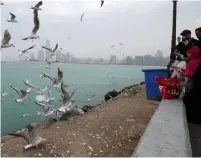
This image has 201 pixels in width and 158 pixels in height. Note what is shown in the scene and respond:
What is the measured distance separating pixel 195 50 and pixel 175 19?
5.15 metres

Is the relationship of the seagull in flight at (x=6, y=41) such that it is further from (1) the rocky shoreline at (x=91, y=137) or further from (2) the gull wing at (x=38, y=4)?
(1) the rocky shoreline at (x=91, y=137)

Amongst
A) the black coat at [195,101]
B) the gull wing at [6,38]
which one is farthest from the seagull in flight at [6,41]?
the black coat at [195,101]

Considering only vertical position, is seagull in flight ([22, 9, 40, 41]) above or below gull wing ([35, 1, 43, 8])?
below

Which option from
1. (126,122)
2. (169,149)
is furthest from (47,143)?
(169,149)

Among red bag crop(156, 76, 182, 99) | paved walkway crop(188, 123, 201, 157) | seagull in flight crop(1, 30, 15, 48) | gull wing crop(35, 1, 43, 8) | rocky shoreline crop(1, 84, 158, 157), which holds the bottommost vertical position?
rocky shoreline crop(1, 84, 158, 157)

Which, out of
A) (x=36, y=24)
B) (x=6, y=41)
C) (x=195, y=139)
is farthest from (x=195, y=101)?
(x=36, y=24)

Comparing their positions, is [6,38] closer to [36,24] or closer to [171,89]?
[36,24]

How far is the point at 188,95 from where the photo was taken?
5.74 m

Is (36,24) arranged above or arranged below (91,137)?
above

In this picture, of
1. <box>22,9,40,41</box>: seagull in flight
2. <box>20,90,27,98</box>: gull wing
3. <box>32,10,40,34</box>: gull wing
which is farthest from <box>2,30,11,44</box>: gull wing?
<box>20,90,27,98</box>: gull wing

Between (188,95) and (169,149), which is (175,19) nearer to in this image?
(188,95)

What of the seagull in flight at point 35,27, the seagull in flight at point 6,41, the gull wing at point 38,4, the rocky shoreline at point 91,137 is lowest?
the rocky shoreline at point 91,137

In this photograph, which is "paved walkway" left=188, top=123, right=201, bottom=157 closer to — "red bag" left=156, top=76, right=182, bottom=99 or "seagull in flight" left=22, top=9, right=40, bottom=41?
"red bag" left=156, top=76, right=182, bottom=99

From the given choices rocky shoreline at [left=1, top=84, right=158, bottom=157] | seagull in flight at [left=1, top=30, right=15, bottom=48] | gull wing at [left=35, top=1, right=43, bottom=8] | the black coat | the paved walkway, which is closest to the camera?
the paved walkway
